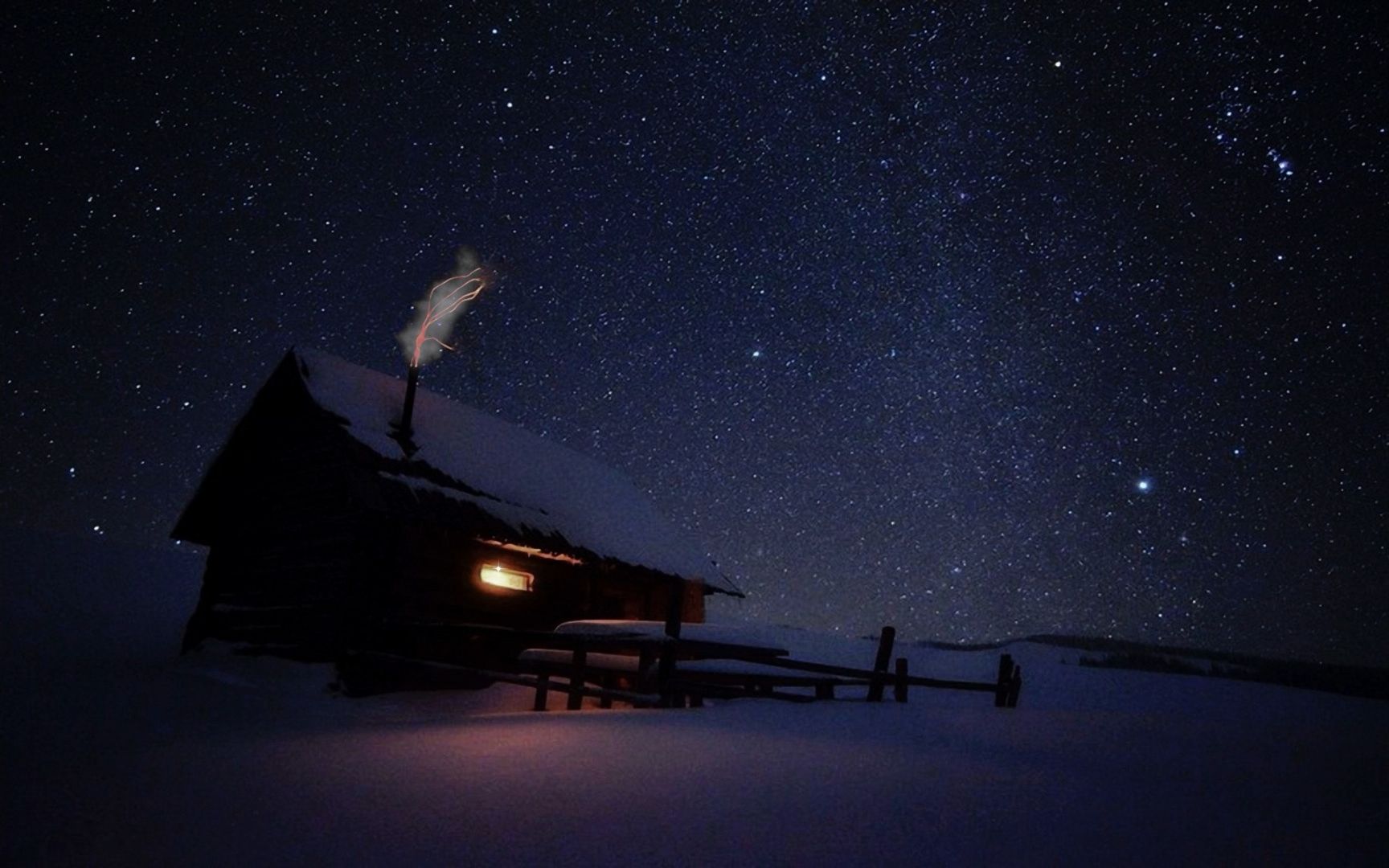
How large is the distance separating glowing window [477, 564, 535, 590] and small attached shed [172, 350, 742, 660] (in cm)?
4

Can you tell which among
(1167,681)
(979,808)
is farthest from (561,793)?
(1167,681)

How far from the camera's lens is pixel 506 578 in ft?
49.2

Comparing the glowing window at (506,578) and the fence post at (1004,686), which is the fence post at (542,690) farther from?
the fence post at (1004,686)

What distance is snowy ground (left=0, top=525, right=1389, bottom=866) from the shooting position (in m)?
3.50

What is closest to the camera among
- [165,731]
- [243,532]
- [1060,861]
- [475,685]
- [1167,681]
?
[1060,861]

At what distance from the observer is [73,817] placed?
4074 millimetres

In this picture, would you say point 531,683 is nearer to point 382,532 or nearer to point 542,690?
point 542,690

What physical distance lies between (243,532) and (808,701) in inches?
489

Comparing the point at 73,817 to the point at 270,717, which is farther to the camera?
the point at 270,717

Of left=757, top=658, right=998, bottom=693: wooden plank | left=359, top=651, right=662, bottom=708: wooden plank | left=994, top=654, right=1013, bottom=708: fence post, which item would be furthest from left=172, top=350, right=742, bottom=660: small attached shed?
left=994, top=654, right=1013, bottom=708: fence post

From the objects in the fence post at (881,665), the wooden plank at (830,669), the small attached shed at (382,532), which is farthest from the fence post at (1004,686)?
the small attached shed at (382,532)

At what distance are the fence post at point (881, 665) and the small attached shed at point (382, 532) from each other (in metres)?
3.31

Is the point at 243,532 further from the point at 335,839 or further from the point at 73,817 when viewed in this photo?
the point at 335,839

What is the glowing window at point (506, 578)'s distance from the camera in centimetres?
1467
